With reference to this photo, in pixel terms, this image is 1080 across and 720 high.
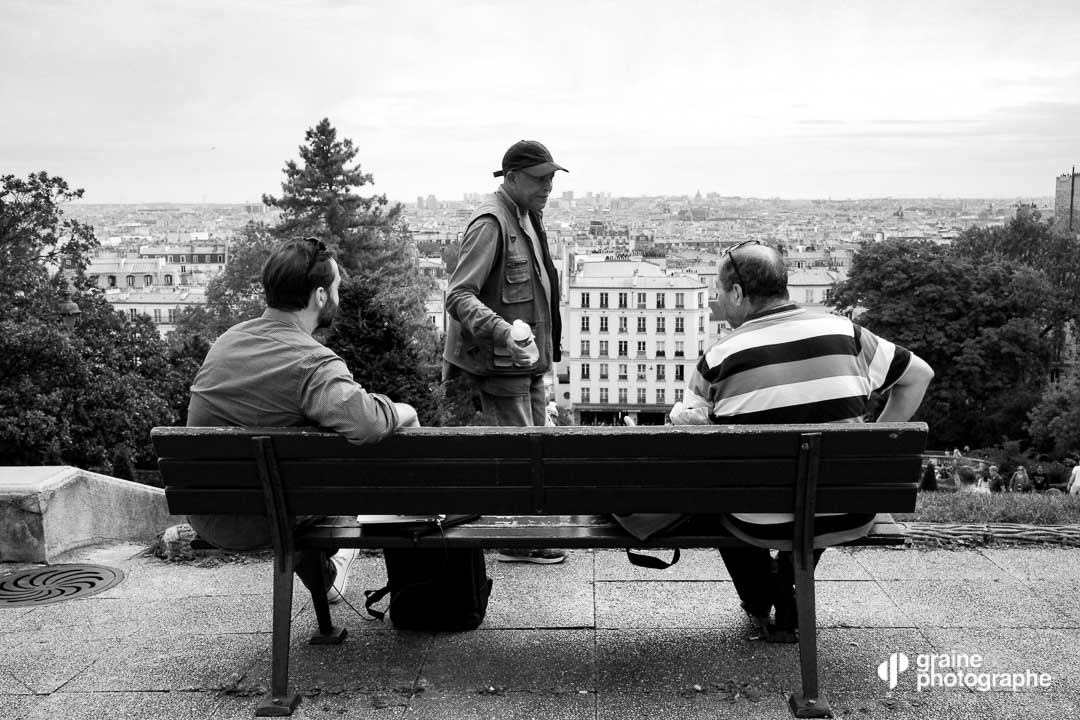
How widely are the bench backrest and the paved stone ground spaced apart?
25.8 inches

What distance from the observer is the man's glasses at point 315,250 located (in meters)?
4.06

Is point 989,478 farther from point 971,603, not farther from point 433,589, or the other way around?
point 433,589

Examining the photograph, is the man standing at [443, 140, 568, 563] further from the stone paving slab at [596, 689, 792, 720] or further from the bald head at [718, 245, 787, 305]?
the stone paving slab at [596, 689, 792, 720]

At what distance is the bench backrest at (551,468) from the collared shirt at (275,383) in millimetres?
118

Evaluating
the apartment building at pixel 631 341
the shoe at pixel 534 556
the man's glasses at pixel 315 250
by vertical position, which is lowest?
the apartment building at pixel 631 341

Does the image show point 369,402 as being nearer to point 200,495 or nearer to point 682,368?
point 200,495

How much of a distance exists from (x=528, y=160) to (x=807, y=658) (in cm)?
265

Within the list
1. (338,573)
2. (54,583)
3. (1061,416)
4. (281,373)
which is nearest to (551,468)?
(281,373)

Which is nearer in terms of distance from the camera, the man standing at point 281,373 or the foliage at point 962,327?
the man standing at point 281,373

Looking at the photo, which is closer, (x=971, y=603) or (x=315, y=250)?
(x=315, y=250)

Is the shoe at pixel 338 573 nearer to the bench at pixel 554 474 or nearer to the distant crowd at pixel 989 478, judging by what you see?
the bench at pixel 554 474

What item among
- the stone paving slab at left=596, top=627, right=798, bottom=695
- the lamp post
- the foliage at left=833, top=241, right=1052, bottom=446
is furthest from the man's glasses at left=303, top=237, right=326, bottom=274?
the foliage at left=833, top=241, right=1052, bottom=446

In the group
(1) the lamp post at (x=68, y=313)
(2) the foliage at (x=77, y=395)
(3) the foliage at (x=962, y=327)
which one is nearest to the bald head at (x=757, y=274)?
(2) the foliage at (x=77, y=395)

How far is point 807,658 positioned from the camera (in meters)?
3.80
